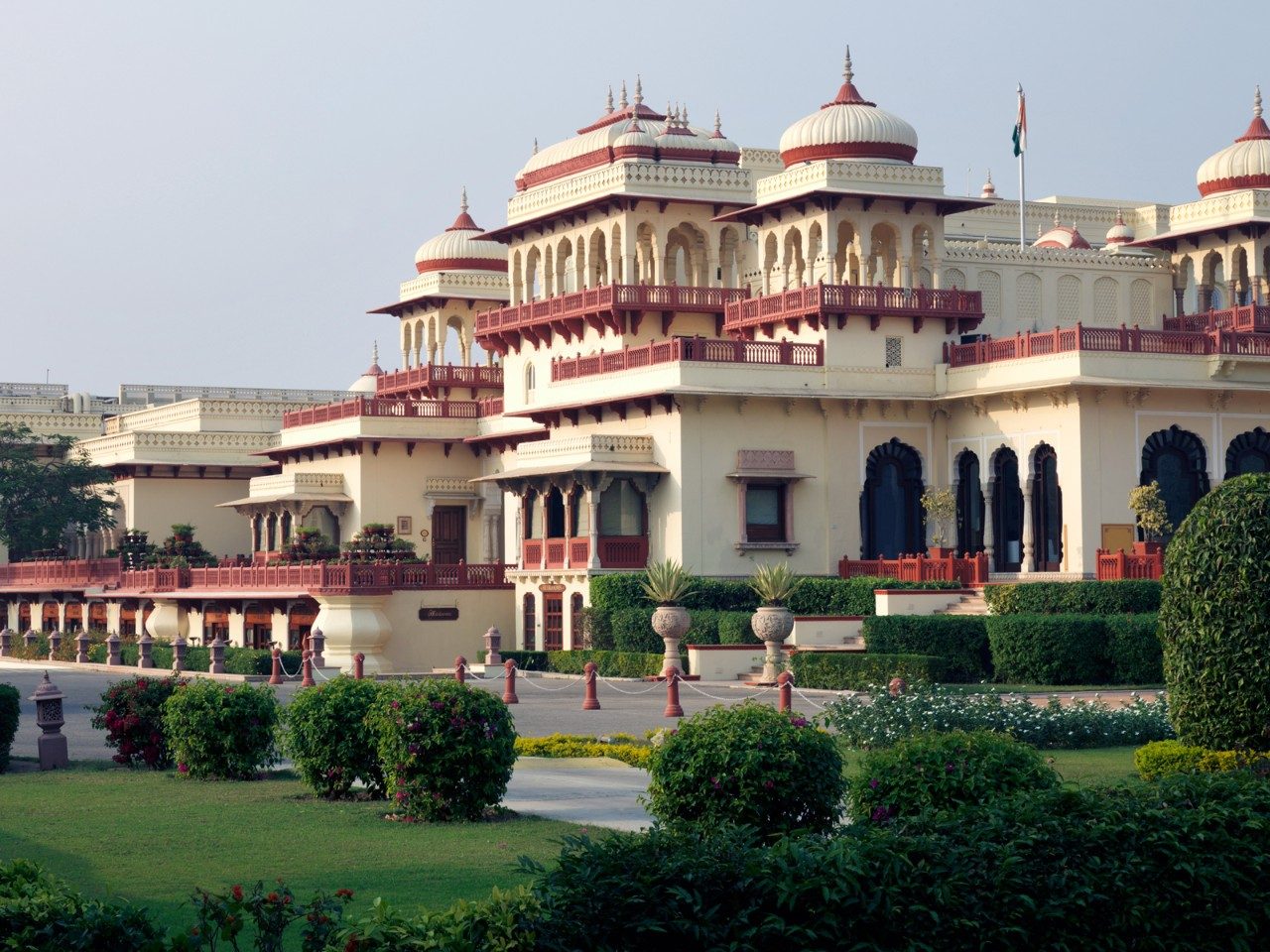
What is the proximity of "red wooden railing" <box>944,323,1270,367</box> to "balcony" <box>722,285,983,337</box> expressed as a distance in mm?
2136

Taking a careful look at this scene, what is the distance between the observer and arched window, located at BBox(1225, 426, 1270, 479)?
143 feet

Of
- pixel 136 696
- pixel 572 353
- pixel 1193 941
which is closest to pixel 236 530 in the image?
pixel 572 353

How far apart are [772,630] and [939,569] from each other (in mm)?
6281

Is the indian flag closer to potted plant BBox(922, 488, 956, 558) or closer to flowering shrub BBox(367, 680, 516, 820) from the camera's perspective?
potted plant BBox(922, 488, 956, 558)

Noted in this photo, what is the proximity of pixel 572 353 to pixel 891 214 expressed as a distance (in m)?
10.2

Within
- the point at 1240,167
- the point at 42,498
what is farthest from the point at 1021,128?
the point at 42,498

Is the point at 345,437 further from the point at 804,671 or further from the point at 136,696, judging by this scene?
the point at 136,696

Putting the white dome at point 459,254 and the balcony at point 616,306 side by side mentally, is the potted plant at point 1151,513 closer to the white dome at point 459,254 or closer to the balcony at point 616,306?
the balcony at point 616,306

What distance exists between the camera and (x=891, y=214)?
155 ft

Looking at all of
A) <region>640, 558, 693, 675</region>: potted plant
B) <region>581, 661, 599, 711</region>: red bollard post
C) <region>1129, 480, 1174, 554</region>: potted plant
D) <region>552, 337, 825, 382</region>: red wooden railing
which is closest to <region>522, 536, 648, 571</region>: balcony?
<region>640, 558, 693, 675</region>: potted plant

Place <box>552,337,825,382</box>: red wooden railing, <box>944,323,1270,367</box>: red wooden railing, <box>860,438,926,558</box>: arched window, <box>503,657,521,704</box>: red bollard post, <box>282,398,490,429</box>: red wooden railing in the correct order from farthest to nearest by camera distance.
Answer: <box>282,398,490,429</box>: red wooden railing < <box>860,438,926,558</box>: arched window < <box>552,337,825,382</box>: red wooden railing < <box>944,323,1270,367</box>: red wooden railing < <box>503,657,521,704</box>: red bollard post

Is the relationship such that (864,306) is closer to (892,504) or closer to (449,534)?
(892,504)

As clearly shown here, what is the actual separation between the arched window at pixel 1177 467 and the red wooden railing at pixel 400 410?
2050 cm

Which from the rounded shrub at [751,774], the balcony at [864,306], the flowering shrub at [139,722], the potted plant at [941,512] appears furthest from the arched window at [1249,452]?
the rounded shrub at [751,774]
